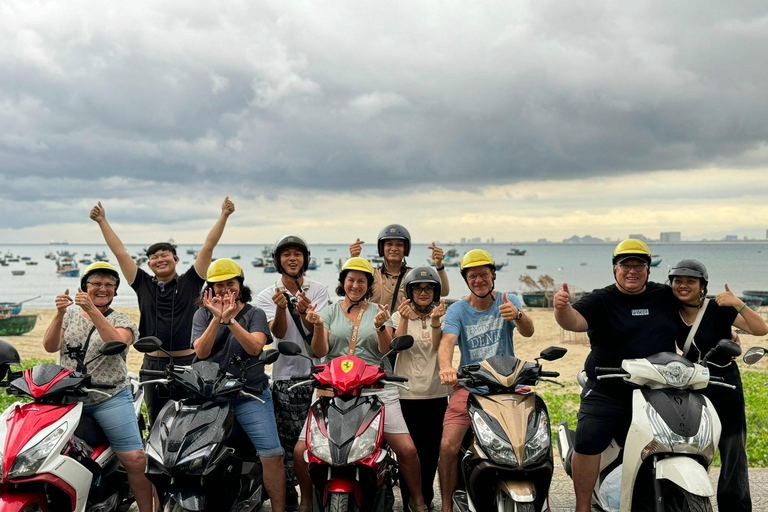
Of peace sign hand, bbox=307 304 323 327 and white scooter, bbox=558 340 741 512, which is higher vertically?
peace sign hand, bbox=307 304 323 327

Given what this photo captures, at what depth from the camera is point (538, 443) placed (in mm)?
3826

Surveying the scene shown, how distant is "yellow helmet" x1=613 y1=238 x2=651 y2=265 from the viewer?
438 centimetres

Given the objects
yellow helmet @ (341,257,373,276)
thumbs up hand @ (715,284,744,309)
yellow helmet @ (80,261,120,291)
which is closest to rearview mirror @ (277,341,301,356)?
yellow helmet @ (341,257,373,276)

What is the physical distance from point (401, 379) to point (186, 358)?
2.20m

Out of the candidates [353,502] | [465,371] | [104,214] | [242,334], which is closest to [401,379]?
[465,371]

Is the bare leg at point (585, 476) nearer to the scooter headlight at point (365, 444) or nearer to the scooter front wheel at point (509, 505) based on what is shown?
the scooter front wheel at point (509, 505)

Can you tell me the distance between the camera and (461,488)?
4.49m

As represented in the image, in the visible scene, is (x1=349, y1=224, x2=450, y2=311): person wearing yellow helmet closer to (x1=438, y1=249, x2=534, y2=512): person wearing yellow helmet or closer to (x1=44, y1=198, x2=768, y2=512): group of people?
(x1=44, y1=198, x2=768, y2=512): group of people

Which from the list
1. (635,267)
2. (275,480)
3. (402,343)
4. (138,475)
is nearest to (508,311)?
(402,343)

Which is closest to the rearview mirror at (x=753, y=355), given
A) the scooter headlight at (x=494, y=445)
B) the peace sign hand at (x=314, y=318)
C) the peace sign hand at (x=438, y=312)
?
the scooter headlight at (x=494, y=445)

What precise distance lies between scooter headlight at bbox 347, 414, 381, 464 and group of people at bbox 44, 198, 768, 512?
524 mm

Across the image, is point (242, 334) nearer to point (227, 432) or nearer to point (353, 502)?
point (227, 432)

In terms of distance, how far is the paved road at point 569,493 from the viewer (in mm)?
4899

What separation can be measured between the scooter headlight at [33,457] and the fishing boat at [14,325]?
21.1 m
